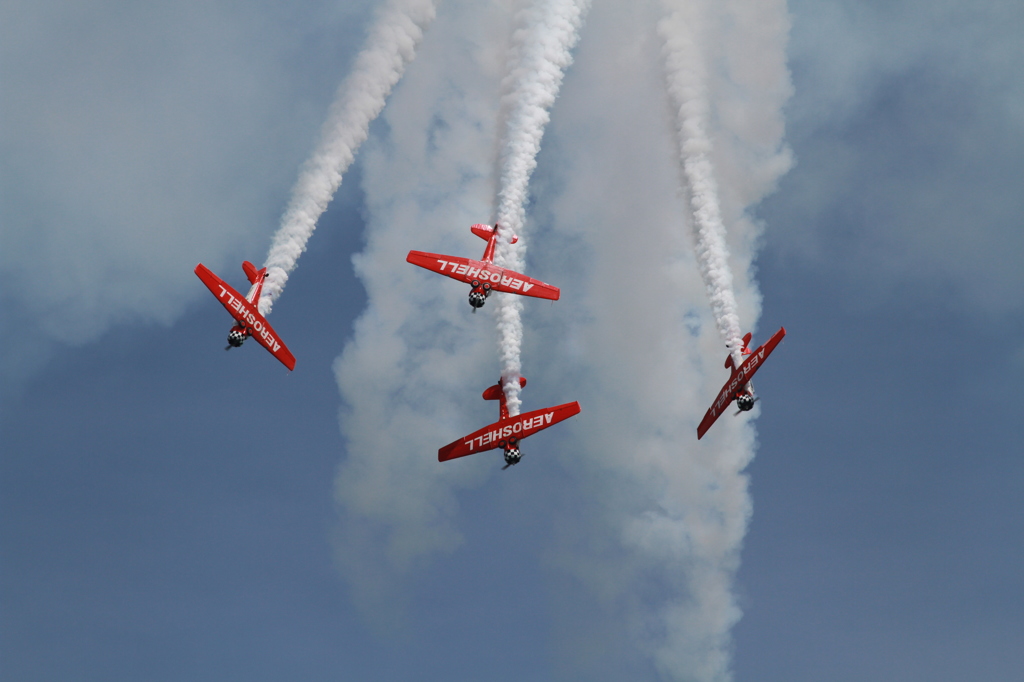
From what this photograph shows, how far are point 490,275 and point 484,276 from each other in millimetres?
406

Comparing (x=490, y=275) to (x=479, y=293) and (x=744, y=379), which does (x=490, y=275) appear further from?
(x=744, y=379)

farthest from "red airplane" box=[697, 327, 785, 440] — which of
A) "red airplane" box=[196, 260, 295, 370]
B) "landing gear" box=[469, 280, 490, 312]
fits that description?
"red airplane" box=[196, 260, 295, 370]

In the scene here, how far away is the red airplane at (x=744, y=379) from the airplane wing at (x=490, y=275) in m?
12.1

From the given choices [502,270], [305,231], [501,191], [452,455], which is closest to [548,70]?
[501,191]

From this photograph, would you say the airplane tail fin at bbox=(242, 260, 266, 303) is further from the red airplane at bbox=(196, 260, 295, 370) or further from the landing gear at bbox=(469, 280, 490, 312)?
the landing gear at bbox=(469, 280, 490, 312)

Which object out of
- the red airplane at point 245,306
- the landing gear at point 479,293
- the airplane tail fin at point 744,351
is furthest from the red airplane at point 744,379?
the red airplane at point 245,306

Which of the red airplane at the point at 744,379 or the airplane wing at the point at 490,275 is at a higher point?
the airplane wing at the point at 490,275

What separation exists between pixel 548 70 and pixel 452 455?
85.9 feet

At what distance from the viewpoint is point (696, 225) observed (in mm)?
80250

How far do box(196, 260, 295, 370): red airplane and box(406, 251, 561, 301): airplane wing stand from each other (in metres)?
11.6

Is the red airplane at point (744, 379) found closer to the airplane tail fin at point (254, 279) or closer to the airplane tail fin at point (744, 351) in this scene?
the airplane tail fin at point (744, 351)

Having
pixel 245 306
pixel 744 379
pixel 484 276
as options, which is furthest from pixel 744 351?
pixel 245 306

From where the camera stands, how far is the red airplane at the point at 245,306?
8262cm

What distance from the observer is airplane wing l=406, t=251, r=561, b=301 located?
79438 mm
